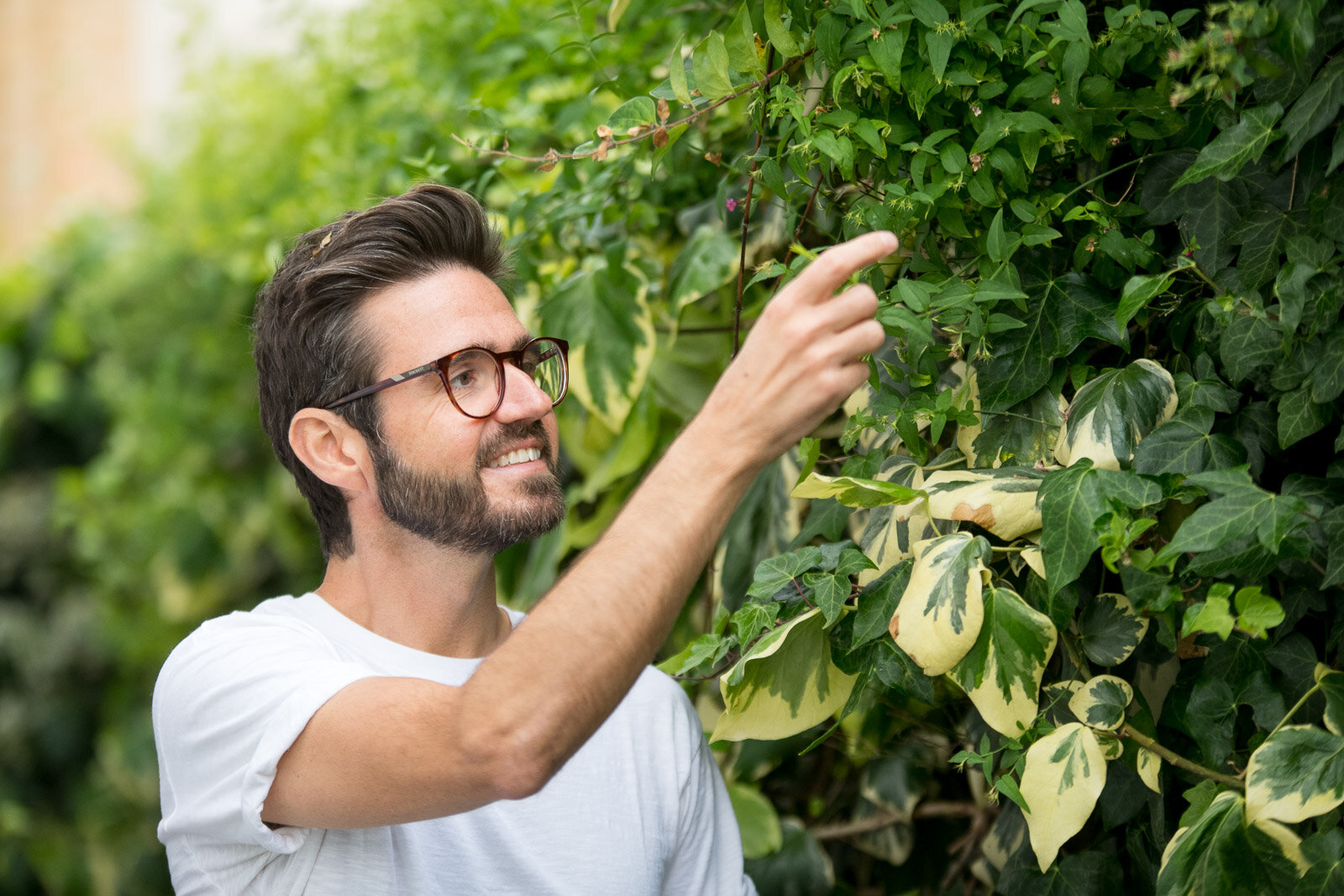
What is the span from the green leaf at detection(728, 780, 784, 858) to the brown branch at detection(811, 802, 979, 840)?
73 mm

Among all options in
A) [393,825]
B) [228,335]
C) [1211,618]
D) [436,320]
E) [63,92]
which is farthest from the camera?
[63,92]

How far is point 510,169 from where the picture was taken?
1.83 meters

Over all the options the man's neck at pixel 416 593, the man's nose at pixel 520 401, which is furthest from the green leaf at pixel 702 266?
the man's neck at pixel 416 593

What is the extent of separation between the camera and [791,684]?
103cm

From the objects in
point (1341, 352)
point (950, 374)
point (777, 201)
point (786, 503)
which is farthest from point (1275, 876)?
point (777, 201)

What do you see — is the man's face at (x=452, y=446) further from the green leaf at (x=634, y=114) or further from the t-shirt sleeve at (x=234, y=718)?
the green leaf at (x=634, y=114)

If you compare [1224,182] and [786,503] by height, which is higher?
[1224,182]

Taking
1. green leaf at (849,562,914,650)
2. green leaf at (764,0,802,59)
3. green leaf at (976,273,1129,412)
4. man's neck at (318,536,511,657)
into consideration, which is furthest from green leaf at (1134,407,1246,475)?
man's neck at (318,536,511,657)

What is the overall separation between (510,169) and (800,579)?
105cm

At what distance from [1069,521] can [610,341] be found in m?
0.72

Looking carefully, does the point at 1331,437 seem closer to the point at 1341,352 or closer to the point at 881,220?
the point at 1341,352

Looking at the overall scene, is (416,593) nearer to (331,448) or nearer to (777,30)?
(331,448)

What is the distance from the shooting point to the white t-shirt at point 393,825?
952 millimetres

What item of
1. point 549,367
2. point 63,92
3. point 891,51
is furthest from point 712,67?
point 63,92
